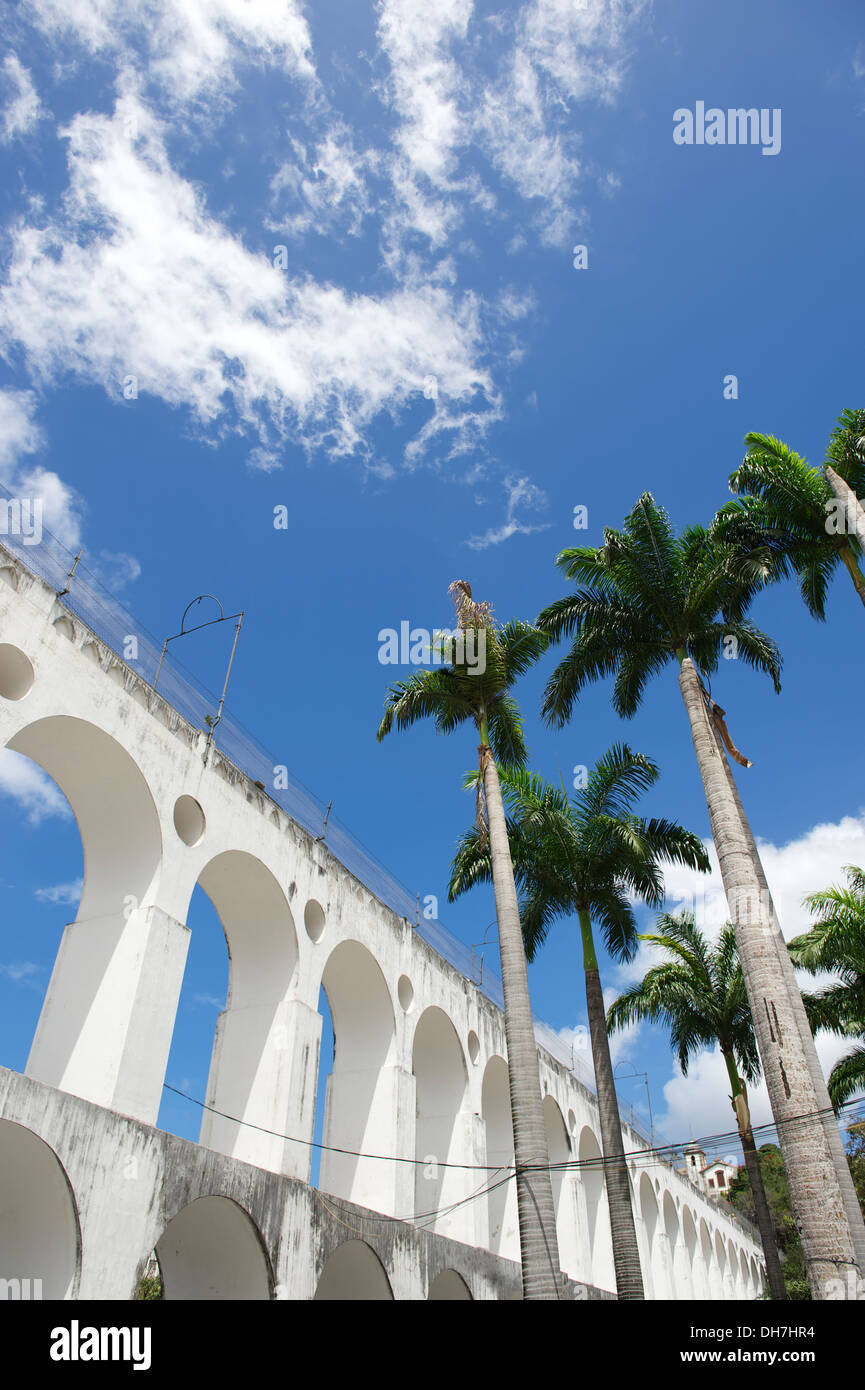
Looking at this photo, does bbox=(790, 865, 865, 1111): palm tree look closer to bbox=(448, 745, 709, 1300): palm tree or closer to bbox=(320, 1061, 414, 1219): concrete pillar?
bbox=(448, 745, 709, 1300): palm tree

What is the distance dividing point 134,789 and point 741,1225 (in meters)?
54.8

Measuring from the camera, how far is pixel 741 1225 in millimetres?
53000

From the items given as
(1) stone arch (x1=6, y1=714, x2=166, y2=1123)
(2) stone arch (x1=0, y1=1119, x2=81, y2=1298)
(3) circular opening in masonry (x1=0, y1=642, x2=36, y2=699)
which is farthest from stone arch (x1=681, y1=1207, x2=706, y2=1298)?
(3) circular opening in masonry (x1=0, y1=642, x2=36, y2=699)

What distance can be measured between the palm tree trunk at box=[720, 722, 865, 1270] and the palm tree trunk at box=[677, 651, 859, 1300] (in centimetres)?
14

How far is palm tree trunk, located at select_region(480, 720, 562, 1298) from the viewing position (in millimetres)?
12391

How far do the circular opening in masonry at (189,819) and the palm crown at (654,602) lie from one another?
25.7ft

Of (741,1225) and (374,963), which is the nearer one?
(374,963)

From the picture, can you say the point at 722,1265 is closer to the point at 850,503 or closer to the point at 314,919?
the point at 314,919

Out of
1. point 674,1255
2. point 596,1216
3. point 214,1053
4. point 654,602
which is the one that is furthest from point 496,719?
point 674,1255

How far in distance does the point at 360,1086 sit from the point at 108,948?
24.4 ft
